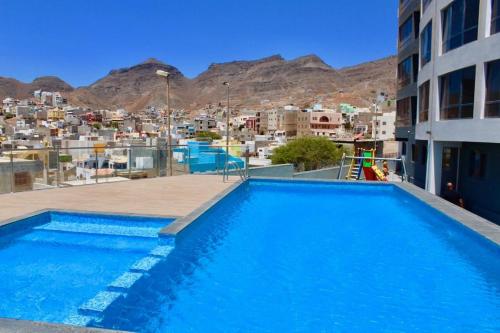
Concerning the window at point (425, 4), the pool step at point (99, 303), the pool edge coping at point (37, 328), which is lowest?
the pool step at point (99, 303)

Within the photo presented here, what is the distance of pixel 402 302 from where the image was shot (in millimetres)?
4957

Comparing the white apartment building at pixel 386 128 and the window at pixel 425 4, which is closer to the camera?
the window at pixel 425 4

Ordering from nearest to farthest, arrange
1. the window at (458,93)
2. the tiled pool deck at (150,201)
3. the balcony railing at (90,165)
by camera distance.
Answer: the tiled pool deck at (150,201)
the balcony railing at (90,165)
the window at (458,93)

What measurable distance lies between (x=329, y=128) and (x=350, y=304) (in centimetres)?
12566

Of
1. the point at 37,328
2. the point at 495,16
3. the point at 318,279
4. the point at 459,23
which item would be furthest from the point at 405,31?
the point at 37,328

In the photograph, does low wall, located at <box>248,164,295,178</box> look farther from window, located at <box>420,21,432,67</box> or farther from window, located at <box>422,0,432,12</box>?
window, located at <box>422,0,432,12</box>

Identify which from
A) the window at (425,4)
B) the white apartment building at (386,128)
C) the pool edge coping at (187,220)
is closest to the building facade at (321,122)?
the white apartment building at (386,128)

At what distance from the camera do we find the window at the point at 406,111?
78.5 feet

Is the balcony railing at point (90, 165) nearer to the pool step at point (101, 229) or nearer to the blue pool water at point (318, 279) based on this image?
the pool step at point (101, 229)

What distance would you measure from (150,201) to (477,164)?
1232 centimetres

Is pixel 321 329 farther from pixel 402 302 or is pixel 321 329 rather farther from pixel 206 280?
pixel 206 280

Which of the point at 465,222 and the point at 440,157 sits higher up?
the point at 440,157

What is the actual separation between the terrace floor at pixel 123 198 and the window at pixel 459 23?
944 cm

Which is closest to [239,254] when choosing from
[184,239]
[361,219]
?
[184,239]
